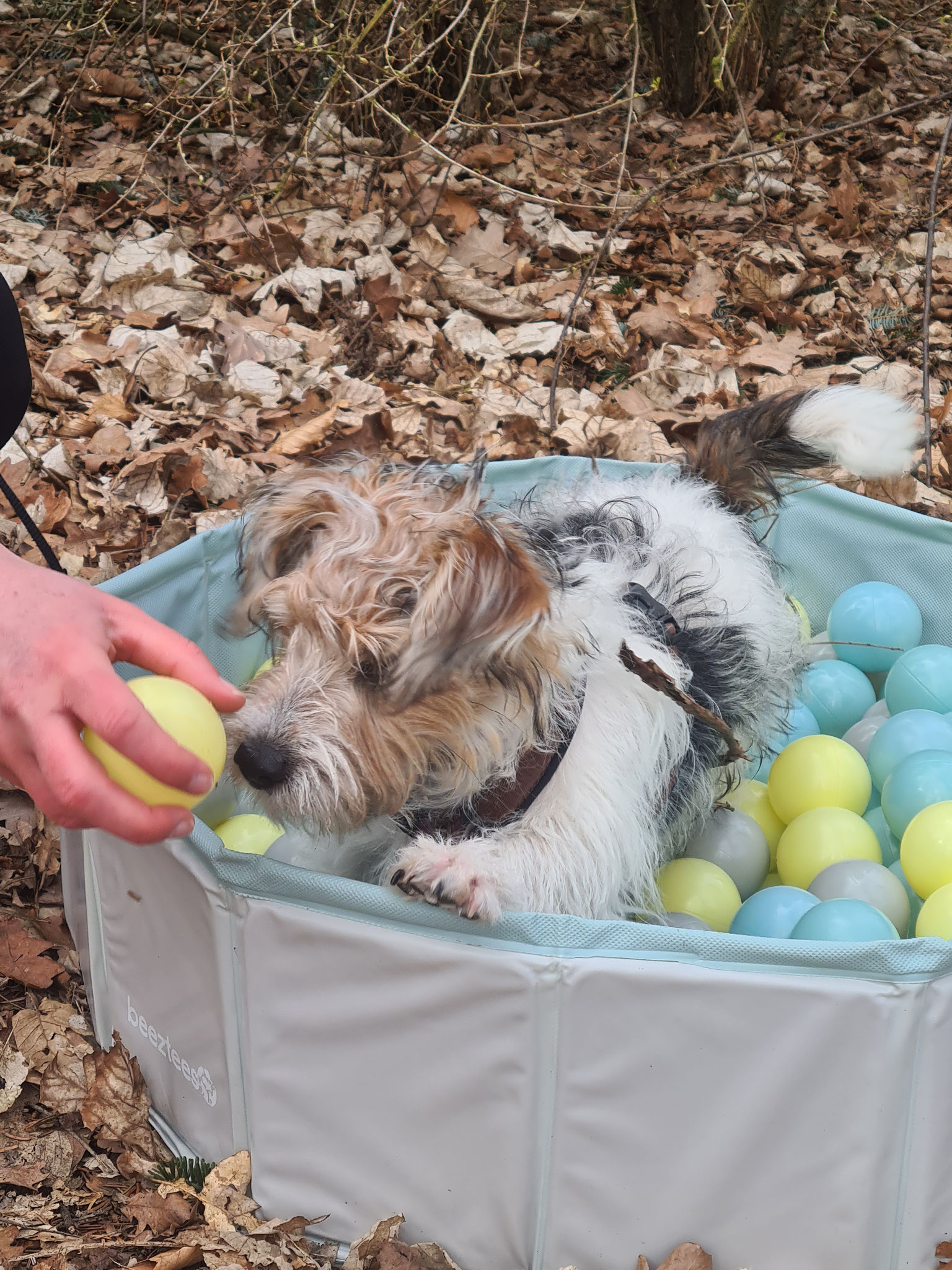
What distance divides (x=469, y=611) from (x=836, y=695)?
6.92 ft

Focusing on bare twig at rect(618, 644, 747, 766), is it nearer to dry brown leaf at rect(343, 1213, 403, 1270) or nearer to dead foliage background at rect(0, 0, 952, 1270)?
dry brown leaf at rect(343, 1213, 403, 1270)

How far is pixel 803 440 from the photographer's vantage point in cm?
306

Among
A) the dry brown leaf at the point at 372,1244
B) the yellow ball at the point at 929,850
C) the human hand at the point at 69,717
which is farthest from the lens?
the yellow ball at the point at 929,850

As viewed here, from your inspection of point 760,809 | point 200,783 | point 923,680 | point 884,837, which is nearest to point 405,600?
point 200,783

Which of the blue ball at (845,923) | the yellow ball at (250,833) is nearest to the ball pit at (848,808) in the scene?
the blue ball at (845,923)

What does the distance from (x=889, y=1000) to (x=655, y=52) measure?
6.44 meters

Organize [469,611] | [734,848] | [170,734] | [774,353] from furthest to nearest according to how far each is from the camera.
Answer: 1. [774,353]
2. [734,848]
3. [469,611]
4. [170,734]

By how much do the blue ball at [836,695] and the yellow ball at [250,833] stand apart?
1.78 metres

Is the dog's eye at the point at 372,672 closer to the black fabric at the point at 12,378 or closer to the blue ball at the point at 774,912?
the black fabric at the point at 12,378

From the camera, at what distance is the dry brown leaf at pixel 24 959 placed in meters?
2.72

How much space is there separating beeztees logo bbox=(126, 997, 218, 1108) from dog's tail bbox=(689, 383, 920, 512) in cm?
205

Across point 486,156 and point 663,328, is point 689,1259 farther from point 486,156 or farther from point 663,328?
point 486,156

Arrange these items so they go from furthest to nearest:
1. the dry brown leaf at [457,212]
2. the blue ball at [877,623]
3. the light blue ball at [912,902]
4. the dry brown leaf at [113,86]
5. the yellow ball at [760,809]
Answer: the dry brown leaf at [113,86] < the dry brown leaf at [457,212] < the blue ball at [877,623] < the yellow ball at [760,809] < the light blue ball at [912,902]

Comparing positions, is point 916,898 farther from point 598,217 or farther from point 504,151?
point 504,151
